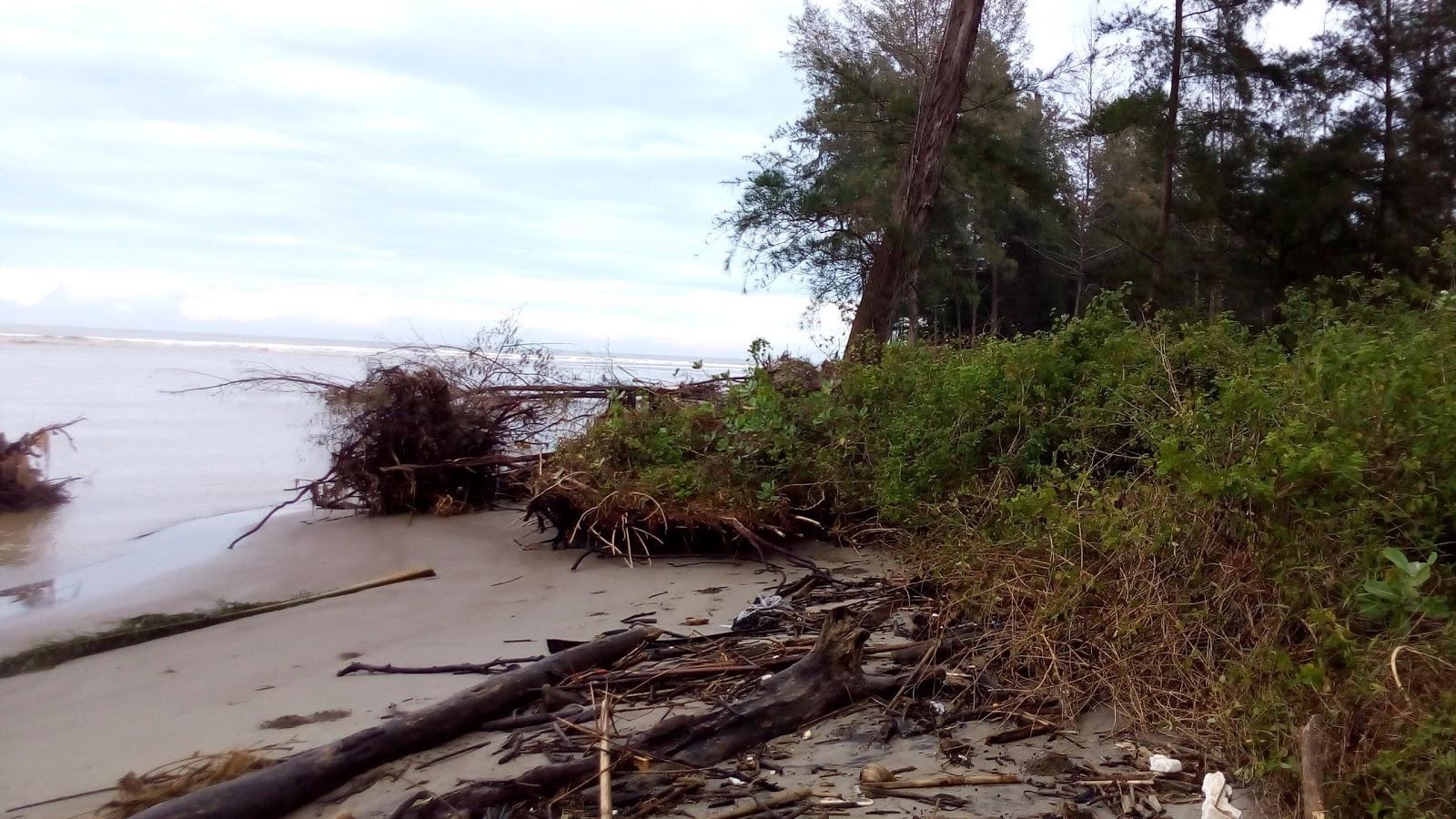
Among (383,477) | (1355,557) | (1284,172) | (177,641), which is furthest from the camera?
(1284,172)

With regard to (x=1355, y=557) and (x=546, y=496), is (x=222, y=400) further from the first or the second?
(x=1355, y=557)

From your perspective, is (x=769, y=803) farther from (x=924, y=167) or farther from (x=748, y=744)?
(x=924, y=167)

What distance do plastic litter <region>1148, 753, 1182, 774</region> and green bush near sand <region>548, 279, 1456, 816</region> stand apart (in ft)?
0.47

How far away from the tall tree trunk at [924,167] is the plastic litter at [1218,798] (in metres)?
7.66

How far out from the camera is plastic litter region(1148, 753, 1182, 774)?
8.70 ft

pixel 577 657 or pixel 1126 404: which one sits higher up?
pixel 1126 404

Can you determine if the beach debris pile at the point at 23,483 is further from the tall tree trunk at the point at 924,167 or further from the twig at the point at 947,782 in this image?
the twig at the point at 947,782

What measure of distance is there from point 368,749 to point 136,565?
15.7 ft

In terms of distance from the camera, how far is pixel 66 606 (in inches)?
222

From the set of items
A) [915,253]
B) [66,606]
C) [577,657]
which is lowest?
[66,606]

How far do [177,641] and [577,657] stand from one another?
103 inches

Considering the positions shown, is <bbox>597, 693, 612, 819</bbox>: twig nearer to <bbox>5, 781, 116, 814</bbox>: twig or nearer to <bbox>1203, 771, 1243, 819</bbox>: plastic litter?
<bbox>1203, 771, 1243, 819</bbox>: plastic litter

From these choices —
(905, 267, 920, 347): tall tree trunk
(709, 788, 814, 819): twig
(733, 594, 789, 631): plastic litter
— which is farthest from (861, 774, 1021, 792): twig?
(905, 267, 920, 347): tall tree trunk

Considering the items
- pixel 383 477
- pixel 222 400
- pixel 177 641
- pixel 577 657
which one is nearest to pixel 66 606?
pixel 177 641
